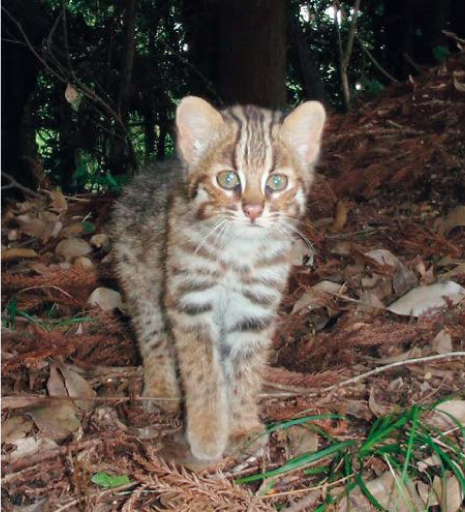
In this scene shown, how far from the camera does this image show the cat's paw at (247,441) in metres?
3.09

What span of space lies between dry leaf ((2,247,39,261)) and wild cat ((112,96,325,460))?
148 cm

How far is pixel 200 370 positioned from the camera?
329cm

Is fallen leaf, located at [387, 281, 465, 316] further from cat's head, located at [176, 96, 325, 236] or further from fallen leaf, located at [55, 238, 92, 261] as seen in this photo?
fallen leaf, located at [55, 238, 92, 261]

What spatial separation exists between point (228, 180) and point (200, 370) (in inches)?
30.6

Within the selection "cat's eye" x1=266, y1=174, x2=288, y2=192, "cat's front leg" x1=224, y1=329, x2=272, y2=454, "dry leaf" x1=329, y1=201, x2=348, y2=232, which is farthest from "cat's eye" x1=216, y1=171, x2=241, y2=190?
"dry leaf" x1=329, y1=201, x2=348, y2=232

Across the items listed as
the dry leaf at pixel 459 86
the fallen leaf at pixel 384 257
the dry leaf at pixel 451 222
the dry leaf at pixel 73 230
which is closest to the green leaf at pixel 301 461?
the fallen leaf at pixel 384 257

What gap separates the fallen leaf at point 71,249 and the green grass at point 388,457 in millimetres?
2254

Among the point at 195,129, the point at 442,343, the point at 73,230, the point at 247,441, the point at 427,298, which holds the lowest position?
the point at 247,441

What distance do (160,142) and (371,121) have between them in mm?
2938

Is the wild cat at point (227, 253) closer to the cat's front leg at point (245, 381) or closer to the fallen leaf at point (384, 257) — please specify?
the cat's front leg at point (245, 381)

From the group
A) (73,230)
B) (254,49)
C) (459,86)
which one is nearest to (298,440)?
(73,230)

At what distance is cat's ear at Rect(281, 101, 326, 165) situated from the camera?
3365mm

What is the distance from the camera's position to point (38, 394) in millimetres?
3354

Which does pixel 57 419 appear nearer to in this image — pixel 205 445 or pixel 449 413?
pixel 205 445
